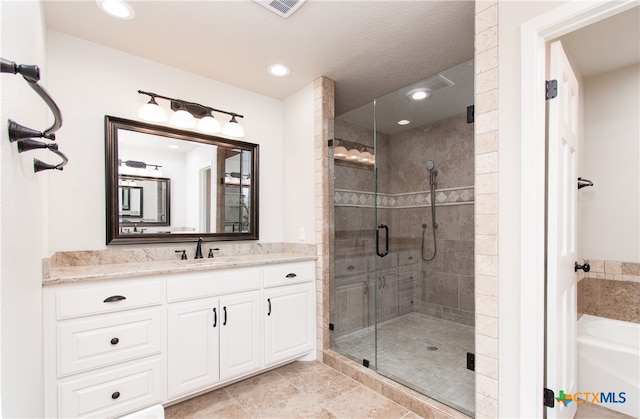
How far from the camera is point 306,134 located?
2.85 meters

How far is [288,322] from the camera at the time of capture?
2455 mm

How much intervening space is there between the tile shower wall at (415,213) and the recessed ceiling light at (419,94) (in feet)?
1.22

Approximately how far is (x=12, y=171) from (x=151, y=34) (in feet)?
5.48

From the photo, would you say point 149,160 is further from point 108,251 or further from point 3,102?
point 3,102

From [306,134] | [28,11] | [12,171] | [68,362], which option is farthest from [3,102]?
[306,134]

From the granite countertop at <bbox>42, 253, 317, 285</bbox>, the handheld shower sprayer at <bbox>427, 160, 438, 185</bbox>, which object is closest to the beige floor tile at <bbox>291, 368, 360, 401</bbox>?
the granite countertop at <bbox>42, 253, 317, 285</bbox>

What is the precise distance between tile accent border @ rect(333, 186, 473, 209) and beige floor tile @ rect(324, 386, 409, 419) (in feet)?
5.12

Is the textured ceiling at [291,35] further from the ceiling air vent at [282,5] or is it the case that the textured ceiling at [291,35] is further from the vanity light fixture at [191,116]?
the vanity light fixture at [191,116]

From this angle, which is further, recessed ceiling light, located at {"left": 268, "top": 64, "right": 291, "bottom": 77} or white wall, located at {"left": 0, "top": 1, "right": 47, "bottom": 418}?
recessed ceiling light, located at {"left": 268, "top": 64, "right": 291, "bottom": 77}

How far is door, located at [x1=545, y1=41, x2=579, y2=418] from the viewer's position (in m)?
1.44

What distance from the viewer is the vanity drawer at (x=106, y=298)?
5.19ft

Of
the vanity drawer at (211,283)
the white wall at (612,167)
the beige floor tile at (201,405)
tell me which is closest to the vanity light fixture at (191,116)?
the vanity drawer at (211,283)

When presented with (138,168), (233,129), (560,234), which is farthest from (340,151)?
(560,234)

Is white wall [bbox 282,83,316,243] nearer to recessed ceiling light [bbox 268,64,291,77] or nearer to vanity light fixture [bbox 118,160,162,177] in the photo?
recessed ceiling light [bbox 268,64,291,77]
